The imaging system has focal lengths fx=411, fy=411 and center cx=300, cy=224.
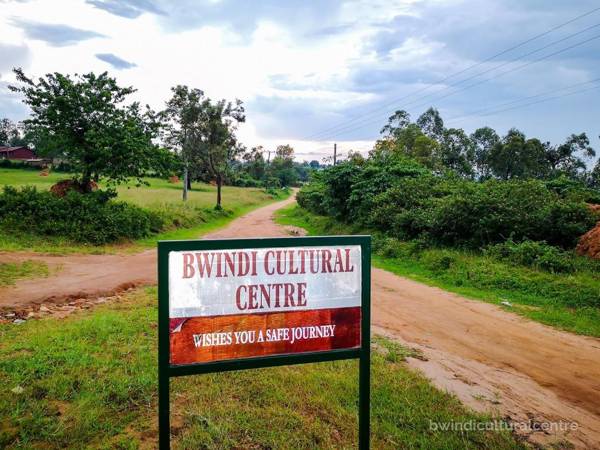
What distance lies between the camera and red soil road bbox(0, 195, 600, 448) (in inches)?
154

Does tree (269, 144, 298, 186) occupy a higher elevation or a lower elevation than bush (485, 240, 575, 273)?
higher

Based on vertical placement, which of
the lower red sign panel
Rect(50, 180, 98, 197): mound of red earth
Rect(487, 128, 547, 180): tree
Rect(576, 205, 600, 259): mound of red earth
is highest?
Rect(487, 128, 547, 180): tree

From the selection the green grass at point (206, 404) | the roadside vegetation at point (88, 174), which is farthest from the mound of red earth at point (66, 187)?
the green grass at point (206, 404)

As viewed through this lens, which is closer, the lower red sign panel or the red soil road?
the lower red sign panel

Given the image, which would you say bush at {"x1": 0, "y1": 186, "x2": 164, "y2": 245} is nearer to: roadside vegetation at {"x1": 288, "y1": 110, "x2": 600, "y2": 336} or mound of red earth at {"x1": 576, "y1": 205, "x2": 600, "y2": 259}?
roadside vegetation at {"x1": 288, "y1": 110, "x2": 600, "y2": 336}

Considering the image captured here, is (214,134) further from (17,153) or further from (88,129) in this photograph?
(17,153)

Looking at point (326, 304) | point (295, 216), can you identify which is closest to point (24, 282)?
point (326, 304)

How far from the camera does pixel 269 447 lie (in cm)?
321

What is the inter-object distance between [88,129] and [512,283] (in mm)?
16518

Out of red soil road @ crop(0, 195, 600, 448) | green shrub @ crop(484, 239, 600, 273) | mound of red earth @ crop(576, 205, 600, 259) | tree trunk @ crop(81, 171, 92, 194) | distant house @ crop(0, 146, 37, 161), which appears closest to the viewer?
red soil road @ crop(0, 195, 600, 448)

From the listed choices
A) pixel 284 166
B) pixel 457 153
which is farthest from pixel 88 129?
pixel 284 166

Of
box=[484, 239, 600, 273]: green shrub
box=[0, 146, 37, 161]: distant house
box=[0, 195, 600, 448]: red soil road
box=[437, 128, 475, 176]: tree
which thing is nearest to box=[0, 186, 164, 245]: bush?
box=[0, 195, 600, 448]: red soil road

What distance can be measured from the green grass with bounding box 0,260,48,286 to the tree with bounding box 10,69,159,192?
24.7 ft

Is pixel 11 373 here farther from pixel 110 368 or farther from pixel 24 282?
pixel 24 282
